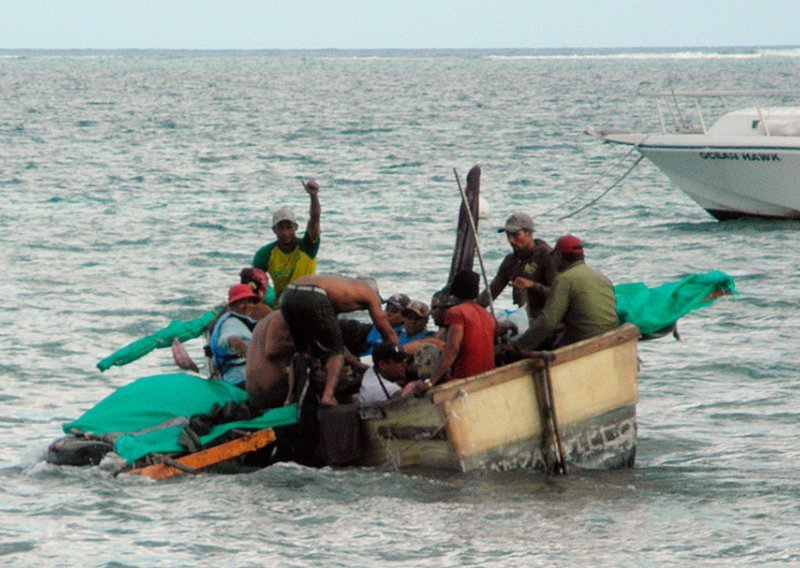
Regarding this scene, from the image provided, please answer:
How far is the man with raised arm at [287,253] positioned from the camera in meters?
13.5

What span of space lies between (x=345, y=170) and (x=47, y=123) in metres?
29.3

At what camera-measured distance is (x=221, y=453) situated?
11109 millimetres

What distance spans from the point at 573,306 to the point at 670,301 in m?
1.13

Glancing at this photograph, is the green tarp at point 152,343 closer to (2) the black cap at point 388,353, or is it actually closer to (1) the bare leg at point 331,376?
(1) the bare leg at point 331,376

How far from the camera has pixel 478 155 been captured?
49.2m

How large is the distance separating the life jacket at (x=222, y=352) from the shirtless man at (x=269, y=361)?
698mm

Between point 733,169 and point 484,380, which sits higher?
point 733,169

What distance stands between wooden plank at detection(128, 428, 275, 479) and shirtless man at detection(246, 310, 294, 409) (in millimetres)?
485

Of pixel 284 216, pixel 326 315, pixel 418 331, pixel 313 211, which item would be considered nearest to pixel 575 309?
pixel 418 331

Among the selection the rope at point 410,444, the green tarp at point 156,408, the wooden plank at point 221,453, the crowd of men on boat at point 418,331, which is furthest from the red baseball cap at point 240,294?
the rope at point 410,444

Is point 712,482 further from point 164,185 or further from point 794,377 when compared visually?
point 164,185

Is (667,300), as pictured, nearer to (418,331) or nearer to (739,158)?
(418,331)

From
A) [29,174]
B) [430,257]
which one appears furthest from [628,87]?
[430,257]

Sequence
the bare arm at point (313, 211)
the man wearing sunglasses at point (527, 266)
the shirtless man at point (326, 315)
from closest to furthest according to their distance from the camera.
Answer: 1. the shirtless man at point (326, 315)
2. the man wearing sunglasses at point (527, 266)
3. the bare arm at point (313, 211)
